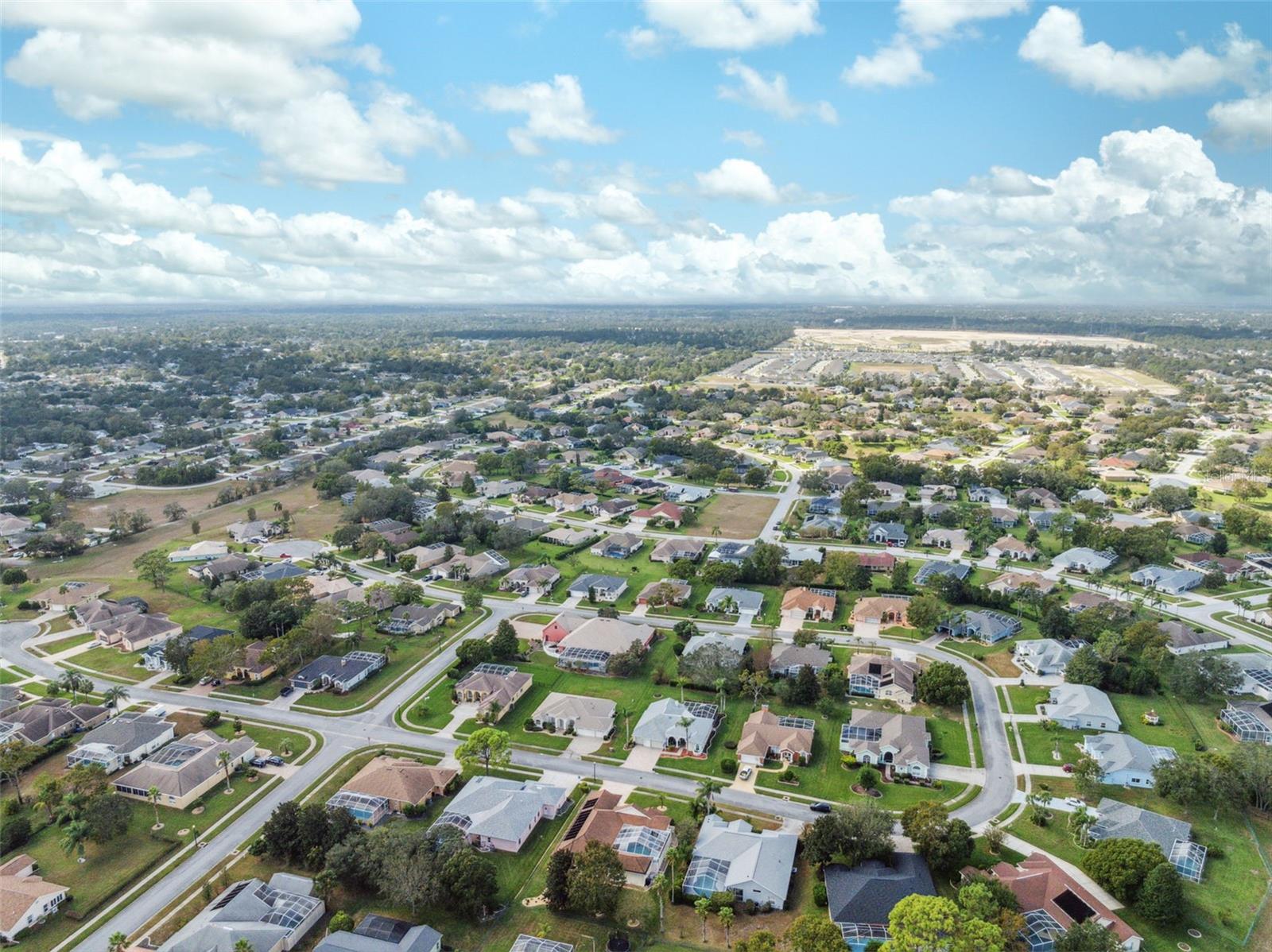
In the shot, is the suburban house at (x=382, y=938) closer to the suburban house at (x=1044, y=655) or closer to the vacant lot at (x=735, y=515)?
the suburban house at (x=1044, y=655)

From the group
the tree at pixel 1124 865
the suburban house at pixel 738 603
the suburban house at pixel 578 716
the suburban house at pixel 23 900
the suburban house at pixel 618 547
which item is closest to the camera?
the suburban house at pixel 23 900

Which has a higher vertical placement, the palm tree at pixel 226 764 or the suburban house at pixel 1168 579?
the suburban house at pixel 1168 579

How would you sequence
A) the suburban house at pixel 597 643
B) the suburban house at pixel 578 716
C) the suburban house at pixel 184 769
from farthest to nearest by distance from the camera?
the suburban house at pixel 597 643, the suburban house at pixel 578 716, the suburban house at pixel 184 769

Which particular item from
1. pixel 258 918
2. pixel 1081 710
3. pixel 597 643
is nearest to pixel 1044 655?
pixel 1081 710

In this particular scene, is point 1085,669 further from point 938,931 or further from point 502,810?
point 502,810

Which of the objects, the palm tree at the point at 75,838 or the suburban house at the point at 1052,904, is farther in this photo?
the palm tree at the point at 75,838

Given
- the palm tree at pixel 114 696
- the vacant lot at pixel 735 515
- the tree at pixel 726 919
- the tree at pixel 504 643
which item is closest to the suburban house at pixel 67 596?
the palm tree at pixel 114 696

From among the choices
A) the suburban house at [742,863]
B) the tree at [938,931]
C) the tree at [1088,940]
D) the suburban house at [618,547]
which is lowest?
the suburban house at [742,863]
